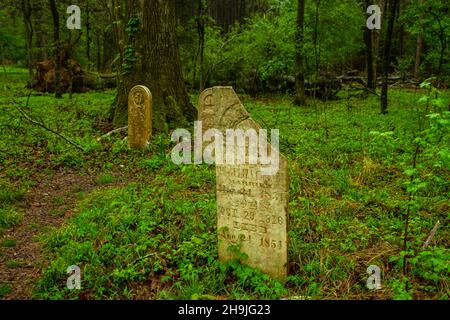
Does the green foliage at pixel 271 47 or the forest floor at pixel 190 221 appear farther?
the green foliage at pixel 271 47

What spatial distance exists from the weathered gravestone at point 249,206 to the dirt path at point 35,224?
2074 mm

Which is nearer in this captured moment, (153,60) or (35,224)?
(35,224)

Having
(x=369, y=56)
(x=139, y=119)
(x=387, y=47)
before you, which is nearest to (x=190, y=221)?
(x=139, y=119)

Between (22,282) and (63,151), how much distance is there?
4.96 m

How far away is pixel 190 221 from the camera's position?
5.36 metres

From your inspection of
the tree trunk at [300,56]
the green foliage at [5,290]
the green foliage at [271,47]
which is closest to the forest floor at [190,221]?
the green foliage at [5,290]

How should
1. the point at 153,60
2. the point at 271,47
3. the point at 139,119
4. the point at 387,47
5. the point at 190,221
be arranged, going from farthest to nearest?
1. the point at 271,47
2. the point at 387,47
3. the point at 153,60
4. the point at 139,119
5. the point at 190,221

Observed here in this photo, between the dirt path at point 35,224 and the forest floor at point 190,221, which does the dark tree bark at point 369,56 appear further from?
the dirt path at point 35,224

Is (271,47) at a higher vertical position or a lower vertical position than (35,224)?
higher

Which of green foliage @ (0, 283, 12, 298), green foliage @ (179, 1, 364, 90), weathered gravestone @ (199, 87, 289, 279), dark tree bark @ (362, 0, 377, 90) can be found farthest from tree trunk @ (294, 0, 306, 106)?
green foliage @ (0, 283, 12, 298)

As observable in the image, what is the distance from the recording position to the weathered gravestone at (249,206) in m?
4.02

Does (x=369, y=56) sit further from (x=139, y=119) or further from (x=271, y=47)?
(x=139, y=119)

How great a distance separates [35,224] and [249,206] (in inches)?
128

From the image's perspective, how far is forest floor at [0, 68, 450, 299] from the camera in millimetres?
3971
